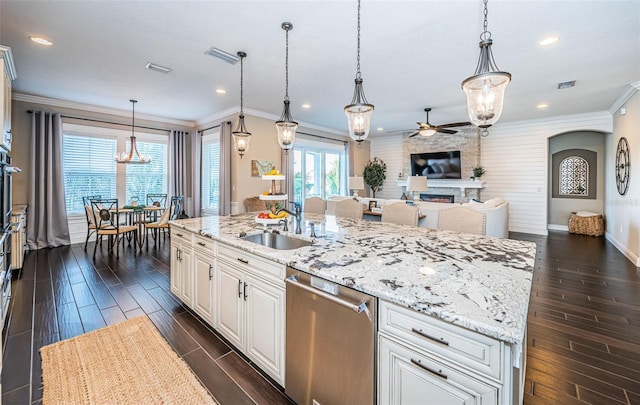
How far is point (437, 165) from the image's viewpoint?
8.29 metres

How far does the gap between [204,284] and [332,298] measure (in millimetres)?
1545

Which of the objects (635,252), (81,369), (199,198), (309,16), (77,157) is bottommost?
(81,369)

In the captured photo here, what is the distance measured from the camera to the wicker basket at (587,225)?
6.58m

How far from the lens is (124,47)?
3.30 meters

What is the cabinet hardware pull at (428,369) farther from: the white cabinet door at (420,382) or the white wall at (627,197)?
the white wall at (627,197)

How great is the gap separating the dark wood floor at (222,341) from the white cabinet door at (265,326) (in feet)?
0.51

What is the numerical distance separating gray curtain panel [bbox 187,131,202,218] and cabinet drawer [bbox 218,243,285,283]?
5.23 meters

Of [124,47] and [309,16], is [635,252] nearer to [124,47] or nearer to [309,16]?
[309,16]

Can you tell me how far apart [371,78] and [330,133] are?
13.5ft

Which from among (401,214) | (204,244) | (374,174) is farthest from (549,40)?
(374,174)

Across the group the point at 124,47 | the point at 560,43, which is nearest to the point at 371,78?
the point at 560,43

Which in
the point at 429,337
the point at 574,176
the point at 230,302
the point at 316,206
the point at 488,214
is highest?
the point at 574,176

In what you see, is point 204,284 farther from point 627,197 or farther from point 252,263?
point 627,197

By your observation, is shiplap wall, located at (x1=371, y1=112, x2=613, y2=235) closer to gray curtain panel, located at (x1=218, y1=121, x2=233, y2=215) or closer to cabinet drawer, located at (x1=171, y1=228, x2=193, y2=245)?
gray curtain panel, located at (x1=218, y1=121, x2=233, y2=215)
